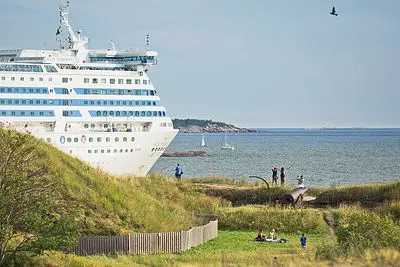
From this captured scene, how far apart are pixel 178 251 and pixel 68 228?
665cm

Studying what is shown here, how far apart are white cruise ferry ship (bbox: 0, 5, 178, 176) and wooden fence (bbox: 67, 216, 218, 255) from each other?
29.3 metres

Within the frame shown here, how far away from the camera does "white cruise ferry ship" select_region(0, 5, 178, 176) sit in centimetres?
5516

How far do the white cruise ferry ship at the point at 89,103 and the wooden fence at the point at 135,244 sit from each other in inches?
1152

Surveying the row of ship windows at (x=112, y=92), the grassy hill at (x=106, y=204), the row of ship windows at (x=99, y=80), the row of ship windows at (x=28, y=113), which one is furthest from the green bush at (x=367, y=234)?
the row of ship windows at (x=112, y=92)

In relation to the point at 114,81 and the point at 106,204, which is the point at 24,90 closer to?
the point at 114,81

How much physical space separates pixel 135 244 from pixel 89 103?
33693 millimetres

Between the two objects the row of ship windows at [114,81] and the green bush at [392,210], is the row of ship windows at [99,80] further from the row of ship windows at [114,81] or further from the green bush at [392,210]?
the green bush at [392,210]

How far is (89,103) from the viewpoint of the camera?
5791 cm

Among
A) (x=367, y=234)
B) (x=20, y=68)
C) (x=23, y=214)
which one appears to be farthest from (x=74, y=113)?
(x=367, y=234)

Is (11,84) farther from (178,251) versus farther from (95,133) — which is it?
(178,251)

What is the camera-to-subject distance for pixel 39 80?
55812 mm

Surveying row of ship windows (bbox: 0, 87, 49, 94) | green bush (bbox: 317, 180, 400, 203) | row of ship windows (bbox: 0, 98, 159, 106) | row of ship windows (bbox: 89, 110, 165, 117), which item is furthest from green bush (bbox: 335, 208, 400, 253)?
row of ship windows (bbox: 89, 110, 165, 117)

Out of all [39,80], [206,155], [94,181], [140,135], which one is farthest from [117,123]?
[206,155]

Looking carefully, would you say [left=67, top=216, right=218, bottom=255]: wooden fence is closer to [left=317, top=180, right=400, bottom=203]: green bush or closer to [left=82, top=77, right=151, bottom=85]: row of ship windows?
[left=317, top=180, right=400, bottom=203]: green bush
